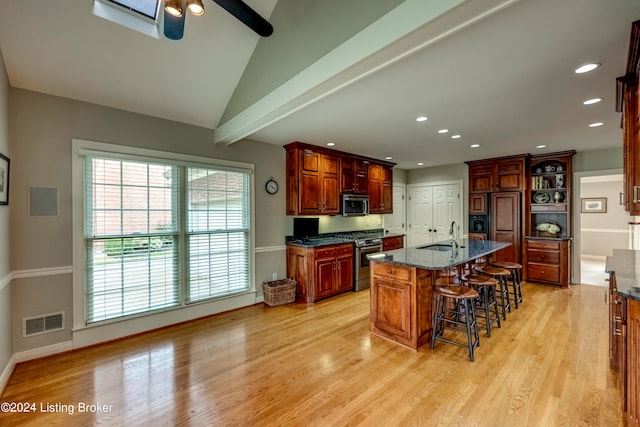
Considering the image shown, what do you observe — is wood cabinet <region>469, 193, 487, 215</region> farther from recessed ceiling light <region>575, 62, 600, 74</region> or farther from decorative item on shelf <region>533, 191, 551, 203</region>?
recessed ceiling light <region>575, 62, 600, 74</region>

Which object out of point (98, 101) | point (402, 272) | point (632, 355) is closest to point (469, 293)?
point (402, 272)

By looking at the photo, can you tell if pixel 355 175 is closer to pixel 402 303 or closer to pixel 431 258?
pixel 431 258

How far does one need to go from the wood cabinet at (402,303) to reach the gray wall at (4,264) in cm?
336

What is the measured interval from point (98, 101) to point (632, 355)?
4.80 meters

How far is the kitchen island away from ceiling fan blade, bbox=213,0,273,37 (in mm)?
2546

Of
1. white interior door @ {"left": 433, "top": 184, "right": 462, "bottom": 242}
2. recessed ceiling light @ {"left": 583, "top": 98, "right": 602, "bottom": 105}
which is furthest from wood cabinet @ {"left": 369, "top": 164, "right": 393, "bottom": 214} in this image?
recessed ceiling light @ {"left": 583, "top": 98, "right": 602, "bottom": 105}

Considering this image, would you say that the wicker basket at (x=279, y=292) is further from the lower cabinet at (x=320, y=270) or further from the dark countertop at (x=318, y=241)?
the dark countertop at (x=318, y=241)

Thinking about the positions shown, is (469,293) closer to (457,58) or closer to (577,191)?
(457,58)

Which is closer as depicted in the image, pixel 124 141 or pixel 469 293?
pixel 469 293

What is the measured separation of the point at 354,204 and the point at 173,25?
13.7 ft

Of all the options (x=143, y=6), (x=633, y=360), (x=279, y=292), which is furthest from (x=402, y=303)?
(x=143, y=6)

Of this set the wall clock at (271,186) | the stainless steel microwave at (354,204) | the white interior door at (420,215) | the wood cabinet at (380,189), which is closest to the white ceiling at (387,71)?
the wall clock at (271,186)

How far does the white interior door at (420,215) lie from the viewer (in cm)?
709

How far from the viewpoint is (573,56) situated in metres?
2.05
